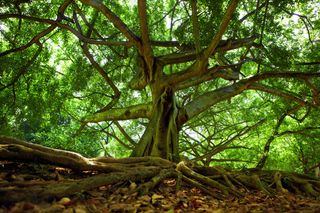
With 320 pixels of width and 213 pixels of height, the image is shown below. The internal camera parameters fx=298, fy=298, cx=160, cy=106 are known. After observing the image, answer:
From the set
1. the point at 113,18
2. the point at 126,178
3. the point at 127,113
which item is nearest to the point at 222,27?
the point at 113,18

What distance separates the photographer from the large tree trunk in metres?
5.69

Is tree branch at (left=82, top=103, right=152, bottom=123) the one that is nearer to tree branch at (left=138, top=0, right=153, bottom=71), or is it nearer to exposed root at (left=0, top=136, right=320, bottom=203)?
tree branch at (left=138, top=0, right=153, bottom=71)

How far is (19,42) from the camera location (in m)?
7.59

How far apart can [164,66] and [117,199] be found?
5.70 metres

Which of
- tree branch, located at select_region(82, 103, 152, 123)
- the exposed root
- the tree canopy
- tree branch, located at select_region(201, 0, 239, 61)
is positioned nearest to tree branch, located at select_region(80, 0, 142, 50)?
the tree canopy

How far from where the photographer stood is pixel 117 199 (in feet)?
8.83

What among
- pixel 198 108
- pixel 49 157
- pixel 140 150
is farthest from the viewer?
pixel 198 108

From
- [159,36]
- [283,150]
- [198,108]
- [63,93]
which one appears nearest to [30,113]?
[63,93]

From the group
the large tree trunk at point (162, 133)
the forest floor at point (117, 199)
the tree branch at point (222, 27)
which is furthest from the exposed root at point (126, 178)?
the tree branch at point (222, 27)

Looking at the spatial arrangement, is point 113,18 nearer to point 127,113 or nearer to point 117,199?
point 127,113

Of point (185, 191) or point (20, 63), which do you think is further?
point (20, 63)

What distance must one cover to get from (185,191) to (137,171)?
618mm

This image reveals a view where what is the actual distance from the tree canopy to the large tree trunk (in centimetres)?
2

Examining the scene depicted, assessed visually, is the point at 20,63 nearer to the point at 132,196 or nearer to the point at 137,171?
the point at 137,171
